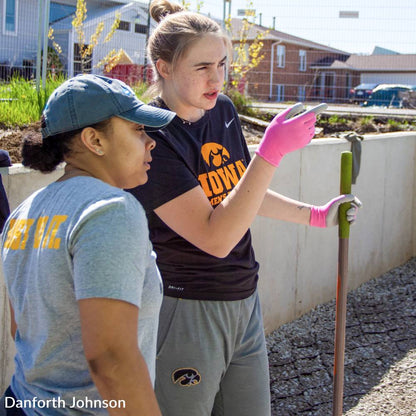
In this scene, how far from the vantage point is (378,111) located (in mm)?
9602

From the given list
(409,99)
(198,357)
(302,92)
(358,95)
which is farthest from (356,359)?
(358,95)

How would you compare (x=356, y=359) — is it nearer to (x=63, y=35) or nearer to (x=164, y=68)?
(x=164, y=68)

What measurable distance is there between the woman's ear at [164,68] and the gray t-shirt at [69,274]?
90 cm

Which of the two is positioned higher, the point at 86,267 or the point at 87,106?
the point at 87,106

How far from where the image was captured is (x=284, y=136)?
6.48 feet

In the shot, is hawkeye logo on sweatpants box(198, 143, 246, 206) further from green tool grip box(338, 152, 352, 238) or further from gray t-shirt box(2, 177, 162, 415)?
gray t-shirt box(2, 177, 162, 415)

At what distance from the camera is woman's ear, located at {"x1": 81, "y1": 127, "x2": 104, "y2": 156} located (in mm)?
1416

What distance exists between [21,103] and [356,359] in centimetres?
327

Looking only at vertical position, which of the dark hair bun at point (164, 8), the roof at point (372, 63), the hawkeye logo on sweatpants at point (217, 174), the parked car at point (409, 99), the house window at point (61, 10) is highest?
the roof at point (372, 63)

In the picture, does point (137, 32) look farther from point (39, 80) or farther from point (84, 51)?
point (39, 80)

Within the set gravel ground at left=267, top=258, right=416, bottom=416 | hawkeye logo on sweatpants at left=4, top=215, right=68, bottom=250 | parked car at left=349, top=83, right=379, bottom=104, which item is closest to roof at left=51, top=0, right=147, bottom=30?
parked car at left=349, top=83, right=379, bottom=104

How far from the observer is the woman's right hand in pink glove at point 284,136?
6.20ft

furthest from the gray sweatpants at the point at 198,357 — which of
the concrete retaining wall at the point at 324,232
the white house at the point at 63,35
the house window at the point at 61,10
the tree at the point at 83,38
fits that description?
the house window at the point at 61,10

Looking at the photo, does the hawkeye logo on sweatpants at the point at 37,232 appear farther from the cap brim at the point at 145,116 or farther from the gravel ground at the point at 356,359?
the gravel ground at the point at 356,359
